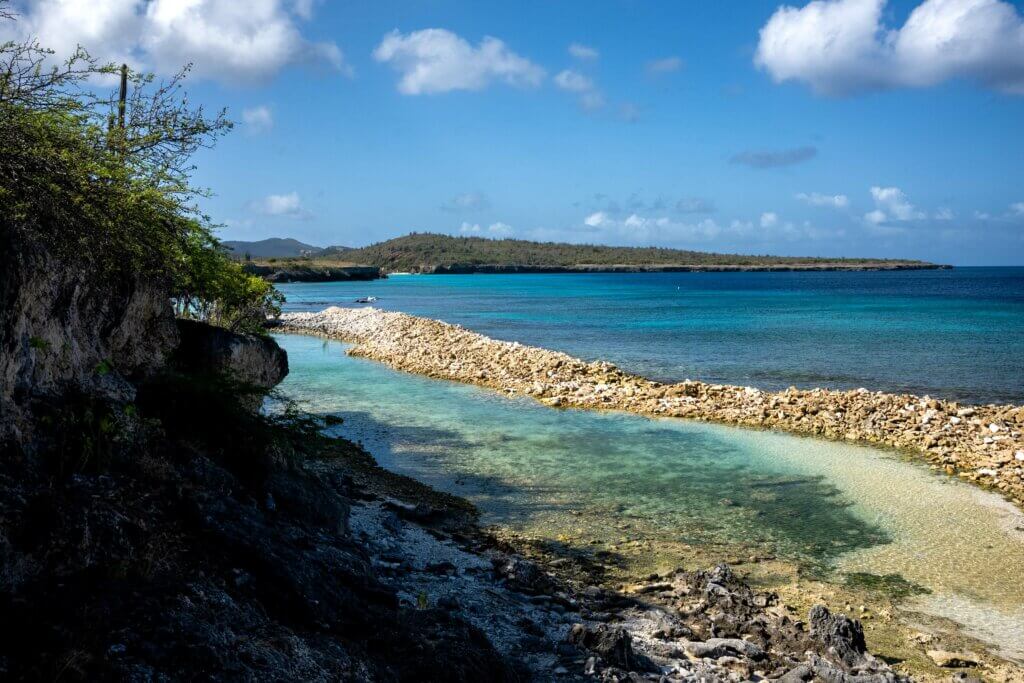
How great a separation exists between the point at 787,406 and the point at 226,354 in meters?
16.2

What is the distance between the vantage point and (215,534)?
6492mm

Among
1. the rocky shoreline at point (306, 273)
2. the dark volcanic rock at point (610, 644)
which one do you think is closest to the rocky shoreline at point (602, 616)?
the dark volcanic rock at point (610, 644)

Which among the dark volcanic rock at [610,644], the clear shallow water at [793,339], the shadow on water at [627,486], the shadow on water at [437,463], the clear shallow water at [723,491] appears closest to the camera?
the dark volcanic rock at [610,644]

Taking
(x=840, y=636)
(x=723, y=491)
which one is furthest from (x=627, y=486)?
(x=840, y=636)

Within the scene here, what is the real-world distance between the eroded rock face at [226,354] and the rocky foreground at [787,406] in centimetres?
1033

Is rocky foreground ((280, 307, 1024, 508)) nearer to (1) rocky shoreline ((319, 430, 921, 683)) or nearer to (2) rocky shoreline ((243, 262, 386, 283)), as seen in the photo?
(1) rocky shoreline ((319, 430, 921, 683))

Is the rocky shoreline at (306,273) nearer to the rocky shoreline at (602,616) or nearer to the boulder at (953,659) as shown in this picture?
the rocky shoreline at (602,616)

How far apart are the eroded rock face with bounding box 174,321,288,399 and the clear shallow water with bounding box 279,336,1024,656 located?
135 inches

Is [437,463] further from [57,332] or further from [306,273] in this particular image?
[306,273]

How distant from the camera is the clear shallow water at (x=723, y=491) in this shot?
37.6 ft

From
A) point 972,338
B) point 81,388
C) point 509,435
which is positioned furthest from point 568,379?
point 972,338

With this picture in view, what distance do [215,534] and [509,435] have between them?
13559 millimetres

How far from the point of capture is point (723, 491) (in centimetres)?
1499

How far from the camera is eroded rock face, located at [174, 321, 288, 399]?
14.2 metres
